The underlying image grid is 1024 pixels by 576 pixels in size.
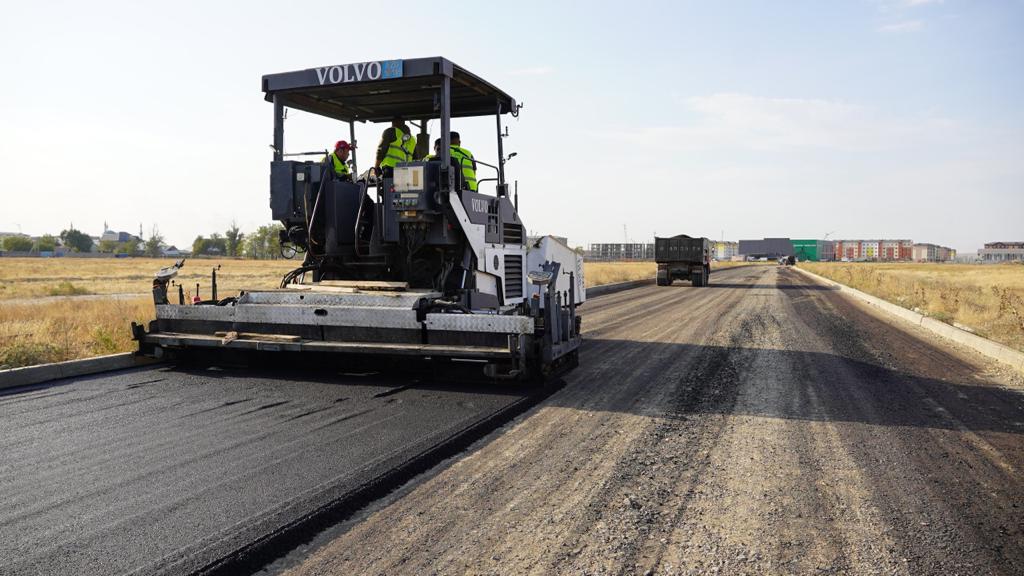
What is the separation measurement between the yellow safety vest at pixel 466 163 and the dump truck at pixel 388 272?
6 centimetres

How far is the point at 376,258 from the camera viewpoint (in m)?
7.59

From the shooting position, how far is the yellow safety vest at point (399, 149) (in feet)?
25.2

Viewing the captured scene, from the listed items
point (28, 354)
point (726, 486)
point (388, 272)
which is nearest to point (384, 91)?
point (388, 272)

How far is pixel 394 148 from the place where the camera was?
7.75 m

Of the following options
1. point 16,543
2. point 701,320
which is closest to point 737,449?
point 16,543

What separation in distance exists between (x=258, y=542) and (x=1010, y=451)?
5058 mm

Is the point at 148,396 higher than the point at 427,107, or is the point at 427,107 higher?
the point at 427,107

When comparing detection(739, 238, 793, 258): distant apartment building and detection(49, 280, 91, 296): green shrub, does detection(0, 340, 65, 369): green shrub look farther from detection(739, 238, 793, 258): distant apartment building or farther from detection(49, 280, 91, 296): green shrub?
detection(739, 238, 793, 258): distant apartment building

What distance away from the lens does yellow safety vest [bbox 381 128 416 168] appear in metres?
7.68

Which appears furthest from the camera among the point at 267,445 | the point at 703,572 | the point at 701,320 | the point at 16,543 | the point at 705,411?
the point at 701,320

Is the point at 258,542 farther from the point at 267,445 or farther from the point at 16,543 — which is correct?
the point at 267,445

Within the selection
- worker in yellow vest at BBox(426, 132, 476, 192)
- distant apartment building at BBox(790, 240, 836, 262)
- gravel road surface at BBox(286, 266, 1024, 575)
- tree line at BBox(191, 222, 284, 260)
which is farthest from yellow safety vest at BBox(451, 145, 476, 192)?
distant apartment building at BBox(790, 240, 836, 262)

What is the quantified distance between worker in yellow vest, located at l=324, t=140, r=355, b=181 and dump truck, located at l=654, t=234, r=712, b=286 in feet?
85.5

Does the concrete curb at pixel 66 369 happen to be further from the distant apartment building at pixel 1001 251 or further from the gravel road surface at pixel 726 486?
the distant apartment building at pixel 1001 251
